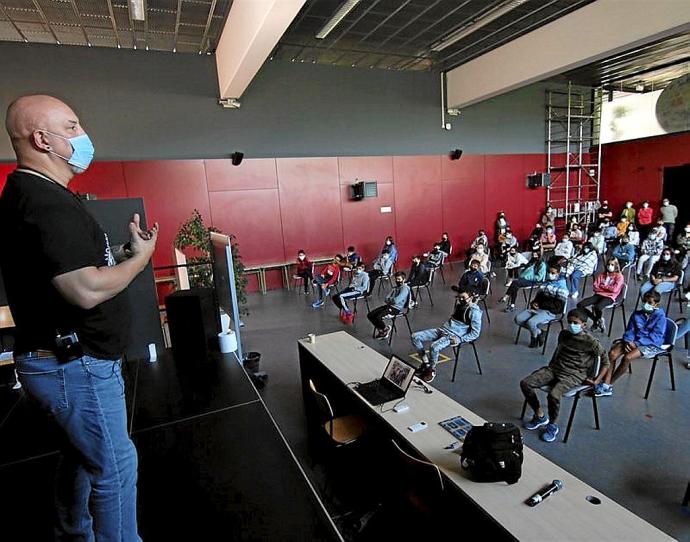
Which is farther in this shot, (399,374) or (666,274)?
(666,274)

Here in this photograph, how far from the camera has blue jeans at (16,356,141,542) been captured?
1291 millimetres

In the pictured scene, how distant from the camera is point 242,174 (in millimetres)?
9578

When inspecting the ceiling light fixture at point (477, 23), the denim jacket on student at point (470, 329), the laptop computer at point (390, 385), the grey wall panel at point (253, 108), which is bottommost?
the denim jacket on student at point (470, 329)

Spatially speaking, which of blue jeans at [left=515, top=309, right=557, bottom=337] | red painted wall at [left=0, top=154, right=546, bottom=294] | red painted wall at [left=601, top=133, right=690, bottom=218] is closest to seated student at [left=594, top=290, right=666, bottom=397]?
blue jeans at [left=515, top=309, right=557, bottom=337]

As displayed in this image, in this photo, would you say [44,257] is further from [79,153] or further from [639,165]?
[639,165]

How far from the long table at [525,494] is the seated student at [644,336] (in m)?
2.28

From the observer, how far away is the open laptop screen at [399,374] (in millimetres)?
2707

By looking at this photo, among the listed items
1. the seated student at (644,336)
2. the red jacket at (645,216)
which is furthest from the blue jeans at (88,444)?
the red jacket at (645,216)

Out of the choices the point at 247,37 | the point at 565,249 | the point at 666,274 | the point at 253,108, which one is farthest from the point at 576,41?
the point at 253,108

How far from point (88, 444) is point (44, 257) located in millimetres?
630

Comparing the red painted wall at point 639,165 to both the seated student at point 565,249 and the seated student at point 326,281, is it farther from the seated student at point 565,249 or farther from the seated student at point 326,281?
the seated student at point 326,281

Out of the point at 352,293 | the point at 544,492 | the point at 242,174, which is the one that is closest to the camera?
the point at 544,492

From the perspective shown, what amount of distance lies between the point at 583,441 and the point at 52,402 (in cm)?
361

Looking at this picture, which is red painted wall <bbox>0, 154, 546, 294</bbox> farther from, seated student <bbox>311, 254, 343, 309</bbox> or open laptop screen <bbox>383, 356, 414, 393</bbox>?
open laptop screen <bbox>383, 356, 414, 393</bbox>
